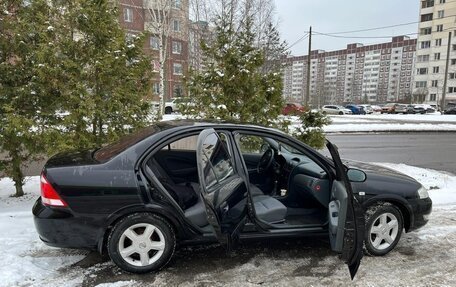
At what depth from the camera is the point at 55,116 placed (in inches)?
201

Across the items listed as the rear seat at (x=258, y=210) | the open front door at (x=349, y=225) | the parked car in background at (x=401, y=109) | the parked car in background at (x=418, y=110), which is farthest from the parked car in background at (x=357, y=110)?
the open front door at (x=349, y=225)

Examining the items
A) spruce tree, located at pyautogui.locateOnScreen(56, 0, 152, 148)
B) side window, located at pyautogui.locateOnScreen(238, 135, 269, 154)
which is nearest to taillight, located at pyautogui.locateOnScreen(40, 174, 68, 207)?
spruce tree, located at pyautogui.locateOnScreen(56, 0, 152, 148)

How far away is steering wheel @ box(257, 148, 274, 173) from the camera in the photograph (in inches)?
173

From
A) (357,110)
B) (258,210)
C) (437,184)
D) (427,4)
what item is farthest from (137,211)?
(427,4)

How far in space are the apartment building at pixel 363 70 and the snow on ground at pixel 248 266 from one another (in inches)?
3857

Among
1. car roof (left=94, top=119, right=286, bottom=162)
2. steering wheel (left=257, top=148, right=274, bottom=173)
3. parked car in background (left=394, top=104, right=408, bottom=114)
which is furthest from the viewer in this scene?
parked car in background (left=394, top=104, right=408, bottom=114)

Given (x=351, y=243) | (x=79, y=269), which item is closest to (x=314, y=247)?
(x=351, y=243)

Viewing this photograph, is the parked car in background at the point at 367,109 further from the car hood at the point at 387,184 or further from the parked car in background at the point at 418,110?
the car hood at the point at 387,184

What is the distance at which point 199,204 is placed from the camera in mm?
3447

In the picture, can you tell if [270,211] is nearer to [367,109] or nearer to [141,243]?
[141,243]

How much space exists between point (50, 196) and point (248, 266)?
195 cm

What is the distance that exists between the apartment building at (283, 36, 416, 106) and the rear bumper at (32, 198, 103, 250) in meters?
99.2

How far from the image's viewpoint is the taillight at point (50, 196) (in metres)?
3.00

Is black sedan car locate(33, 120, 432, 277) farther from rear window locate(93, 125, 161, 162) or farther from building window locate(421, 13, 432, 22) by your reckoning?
building window locate(421, 13, 432, 22)
